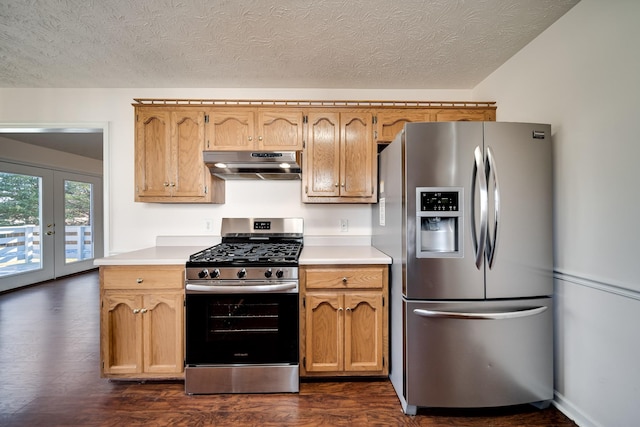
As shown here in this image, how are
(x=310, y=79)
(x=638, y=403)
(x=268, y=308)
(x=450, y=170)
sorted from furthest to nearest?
(x=310, y=79) < (x=268, y=308) < (x=450, y=170) < (x=638, y=403)

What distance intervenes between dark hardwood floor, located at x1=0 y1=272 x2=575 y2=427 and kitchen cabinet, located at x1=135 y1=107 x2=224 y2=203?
1.47m

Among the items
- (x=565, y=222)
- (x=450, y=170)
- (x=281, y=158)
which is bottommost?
(x=565, y=222)

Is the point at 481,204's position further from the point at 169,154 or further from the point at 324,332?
the point at 169,154

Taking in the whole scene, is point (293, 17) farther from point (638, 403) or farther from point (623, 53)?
point (638, 403)

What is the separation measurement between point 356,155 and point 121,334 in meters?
2.27

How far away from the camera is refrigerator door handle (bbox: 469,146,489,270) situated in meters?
1.59

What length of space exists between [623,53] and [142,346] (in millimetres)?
3384

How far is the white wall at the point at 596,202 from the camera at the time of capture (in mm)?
1330

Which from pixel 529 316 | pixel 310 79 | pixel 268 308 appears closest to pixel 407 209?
pixel 529 316

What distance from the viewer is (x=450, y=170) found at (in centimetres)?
161

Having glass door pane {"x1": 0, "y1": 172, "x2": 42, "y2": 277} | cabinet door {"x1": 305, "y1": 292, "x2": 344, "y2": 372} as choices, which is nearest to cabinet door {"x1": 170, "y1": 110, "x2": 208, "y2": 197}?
cabinet door {"x1": 305, "y1": 292, "x2": 344, "y2": 372}

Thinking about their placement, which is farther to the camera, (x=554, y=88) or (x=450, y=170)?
(x=554, y=88)

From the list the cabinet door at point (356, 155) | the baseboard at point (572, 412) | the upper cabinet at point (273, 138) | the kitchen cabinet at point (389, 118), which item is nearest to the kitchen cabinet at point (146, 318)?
the upper cabinet at point (273, 138)

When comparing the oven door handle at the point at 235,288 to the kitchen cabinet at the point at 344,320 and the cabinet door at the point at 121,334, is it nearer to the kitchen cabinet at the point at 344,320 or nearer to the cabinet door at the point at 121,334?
the kitchen cabinet at the point at 344,320
